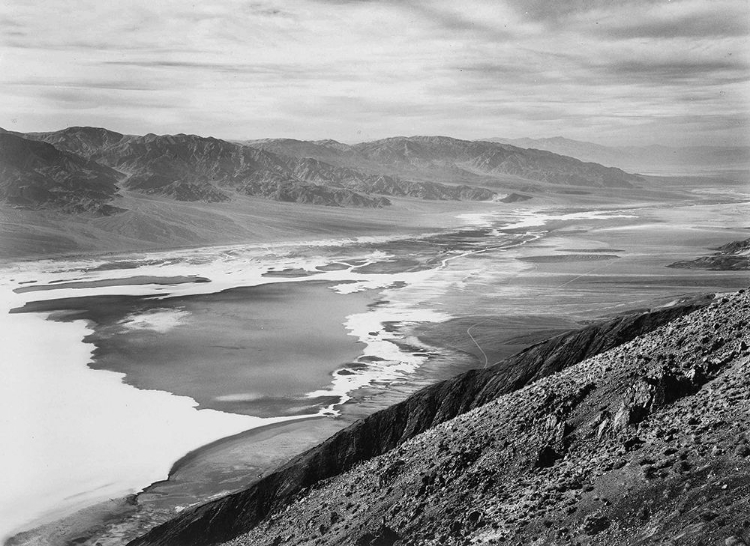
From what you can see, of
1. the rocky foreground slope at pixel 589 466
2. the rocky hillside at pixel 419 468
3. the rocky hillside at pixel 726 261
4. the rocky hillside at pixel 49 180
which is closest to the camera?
the rocky foreground slope at pixel 589 466

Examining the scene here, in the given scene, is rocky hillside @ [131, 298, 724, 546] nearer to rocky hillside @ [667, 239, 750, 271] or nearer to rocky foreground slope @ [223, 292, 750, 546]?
rocky foreground slope @ [223, 292, 750, 546]

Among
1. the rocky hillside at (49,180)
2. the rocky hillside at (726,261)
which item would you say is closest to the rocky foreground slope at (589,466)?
the rocky hillside at (726,261)

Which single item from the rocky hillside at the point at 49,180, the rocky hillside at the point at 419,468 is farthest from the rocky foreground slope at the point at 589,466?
the rocky hillside at the point at 49,180

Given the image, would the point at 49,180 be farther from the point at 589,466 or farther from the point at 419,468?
the point at 589,466

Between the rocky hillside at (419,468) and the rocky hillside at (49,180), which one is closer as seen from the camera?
the rocky hillside at (419,468)

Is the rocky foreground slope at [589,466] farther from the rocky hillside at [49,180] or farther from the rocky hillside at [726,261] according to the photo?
the rocky hillside at [49,180]

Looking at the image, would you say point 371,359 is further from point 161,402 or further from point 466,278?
point 466,278

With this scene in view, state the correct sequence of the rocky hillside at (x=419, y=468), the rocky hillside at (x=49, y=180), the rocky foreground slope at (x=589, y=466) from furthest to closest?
the rocky hillside at (x=49, y=180), the rocky hillside at (x=419, y=468), the rocky foreground slope at (x=589, y=466)

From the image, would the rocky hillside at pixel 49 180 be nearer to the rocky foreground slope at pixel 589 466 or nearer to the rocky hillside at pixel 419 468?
the rocky hillside at pixel 419 468

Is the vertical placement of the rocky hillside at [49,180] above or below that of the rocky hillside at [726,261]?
above
